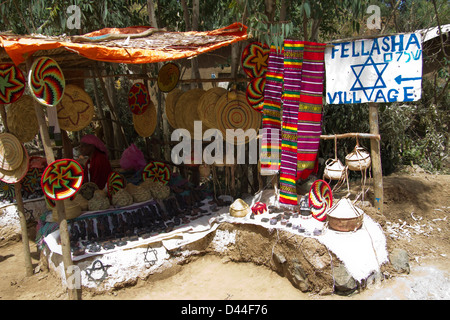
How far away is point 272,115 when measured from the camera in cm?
417

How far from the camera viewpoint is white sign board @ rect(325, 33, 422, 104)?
3.52 meters

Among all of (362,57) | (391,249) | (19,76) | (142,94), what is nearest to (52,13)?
(142,94)

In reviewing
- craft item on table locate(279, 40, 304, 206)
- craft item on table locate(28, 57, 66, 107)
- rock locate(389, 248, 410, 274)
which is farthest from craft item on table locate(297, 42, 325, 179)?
craft item on table locate(28, 57, 66, 107)

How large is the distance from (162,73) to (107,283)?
2935 millimetres

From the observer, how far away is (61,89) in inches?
130

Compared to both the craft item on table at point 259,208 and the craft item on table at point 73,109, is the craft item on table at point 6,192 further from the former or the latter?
the craft item on table at point 259,208

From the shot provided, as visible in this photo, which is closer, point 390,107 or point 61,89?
point 61,89

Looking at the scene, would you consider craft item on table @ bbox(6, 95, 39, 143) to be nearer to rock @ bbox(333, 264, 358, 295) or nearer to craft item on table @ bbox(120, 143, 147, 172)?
craft item on table @ bbox(120, 143, 147, 172)

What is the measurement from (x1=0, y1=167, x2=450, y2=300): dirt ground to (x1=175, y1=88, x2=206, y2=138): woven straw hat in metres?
1.86

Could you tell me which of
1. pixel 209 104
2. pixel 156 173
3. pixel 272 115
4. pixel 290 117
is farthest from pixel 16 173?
pixel 290 117

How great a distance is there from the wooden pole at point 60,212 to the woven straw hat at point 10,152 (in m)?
0.53

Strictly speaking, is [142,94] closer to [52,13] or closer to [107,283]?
[52,13]

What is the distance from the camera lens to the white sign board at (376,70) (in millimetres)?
3521

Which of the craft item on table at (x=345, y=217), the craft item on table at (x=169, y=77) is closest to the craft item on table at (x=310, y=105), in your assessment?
the craft item on table at (x=345, y=217)
